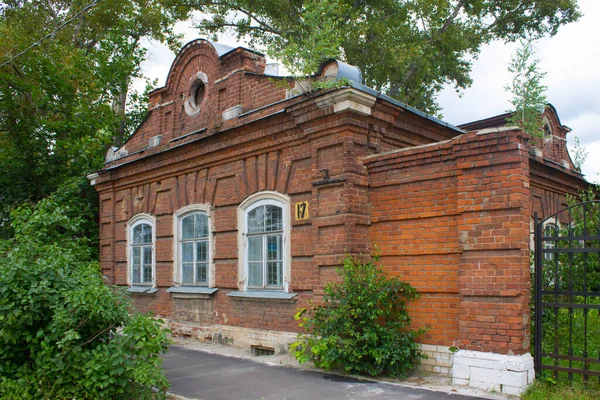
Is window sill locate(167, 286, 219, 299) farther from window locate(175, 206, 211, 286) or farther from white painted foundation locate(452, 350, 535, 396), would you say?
white painted foundation locate(452, 350, 535, 396)

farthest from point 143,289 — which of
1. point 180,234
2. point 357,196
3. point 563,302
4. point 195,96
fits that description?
point 563,302

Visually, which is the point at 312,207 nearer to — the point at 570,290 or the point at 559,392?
the point at 570,290

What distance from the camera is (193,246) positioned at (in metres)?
10.4

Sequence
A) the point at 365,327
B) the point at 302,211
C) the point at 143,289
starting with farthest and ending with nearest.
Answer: the point at 143,289 → the point at 302,211 → the point at 365,327

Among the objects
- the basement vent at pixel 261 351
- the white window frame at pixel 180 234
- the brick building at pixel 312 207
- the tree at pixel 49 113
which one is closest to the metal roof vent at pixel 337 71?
the brick building at pixel 312 207

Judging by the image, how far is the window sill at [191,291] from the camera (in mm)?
9747

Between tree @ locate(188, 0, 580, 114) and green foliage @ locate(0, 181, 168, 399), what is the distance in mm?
11906

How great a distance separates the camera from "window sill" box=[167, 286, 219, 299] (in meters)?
9.75

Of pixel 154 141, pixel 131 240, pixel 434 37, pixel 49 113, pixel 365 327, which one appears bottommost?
pixel 365 327

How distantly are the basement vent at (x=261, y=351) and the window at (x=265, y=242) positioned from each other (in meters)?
0.94

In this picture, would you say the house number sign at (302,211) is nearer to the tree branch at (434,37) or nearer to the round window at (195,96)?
the round window at (195,96)

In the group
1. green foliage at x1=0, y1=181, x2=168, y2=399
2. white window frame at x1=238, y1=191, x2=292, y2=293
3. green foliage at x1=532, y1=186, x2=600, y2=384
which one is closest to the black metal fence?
green foliage at x1=532, y1=186, x2=600, y2=384

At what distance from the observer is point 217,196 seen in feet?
32.1

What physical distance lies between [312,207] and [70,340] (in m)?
3.66
